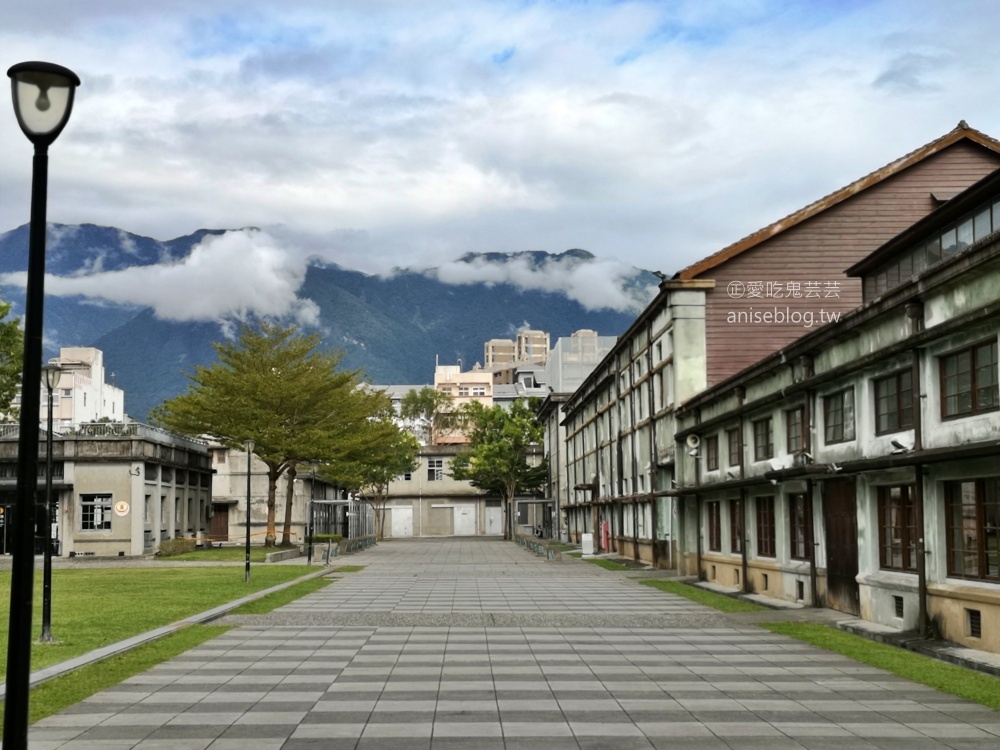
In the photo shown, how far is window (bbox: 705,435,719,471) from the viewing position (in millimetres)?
34719

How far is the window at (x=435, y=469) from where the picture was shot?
112438 millimetres

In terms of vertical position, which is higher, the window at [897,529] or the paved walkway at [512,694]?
the window at [897,529]

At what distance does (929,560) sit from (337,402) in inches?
1899

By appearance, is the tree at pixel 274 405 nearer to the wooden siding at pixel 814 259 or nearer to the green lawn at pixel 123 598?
the green lawn at pixel 123 598

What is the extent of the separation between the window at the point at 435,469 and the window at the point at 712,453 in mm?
77484

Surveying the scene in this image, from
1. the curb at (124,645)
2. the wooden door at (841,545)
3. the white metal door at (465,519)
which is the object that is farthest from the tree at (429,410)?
the wooden door at (841,545)

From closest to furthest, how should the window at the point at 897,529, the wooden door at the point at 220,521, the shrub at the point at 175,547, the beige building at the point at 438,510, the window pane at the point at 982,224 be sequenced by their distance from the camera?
1. the window at the point at 897,529
2. the window pane at the point at 982,224
3. the shrub at the point at 175,547
4. the wooden door at the point at 220,521
5. the beige building at the point at 438,510

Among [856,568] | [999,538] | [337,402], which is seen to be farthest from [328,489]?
[999,538]

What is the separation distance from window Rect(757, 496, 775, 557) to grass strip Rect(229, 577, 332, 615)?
1230 cm

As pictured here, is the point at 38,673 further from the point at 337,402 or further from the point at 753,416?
the point at 337,402

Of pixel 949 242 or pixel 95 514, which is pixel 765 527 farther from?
pixel 95 514

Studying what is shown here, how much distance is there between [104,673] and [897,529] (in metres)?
13.6

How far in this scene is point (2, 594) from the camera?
3297 centimetres

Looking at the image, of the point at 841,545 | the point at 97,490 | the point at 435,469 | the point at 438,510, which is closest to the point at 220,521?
the point at 97,490
